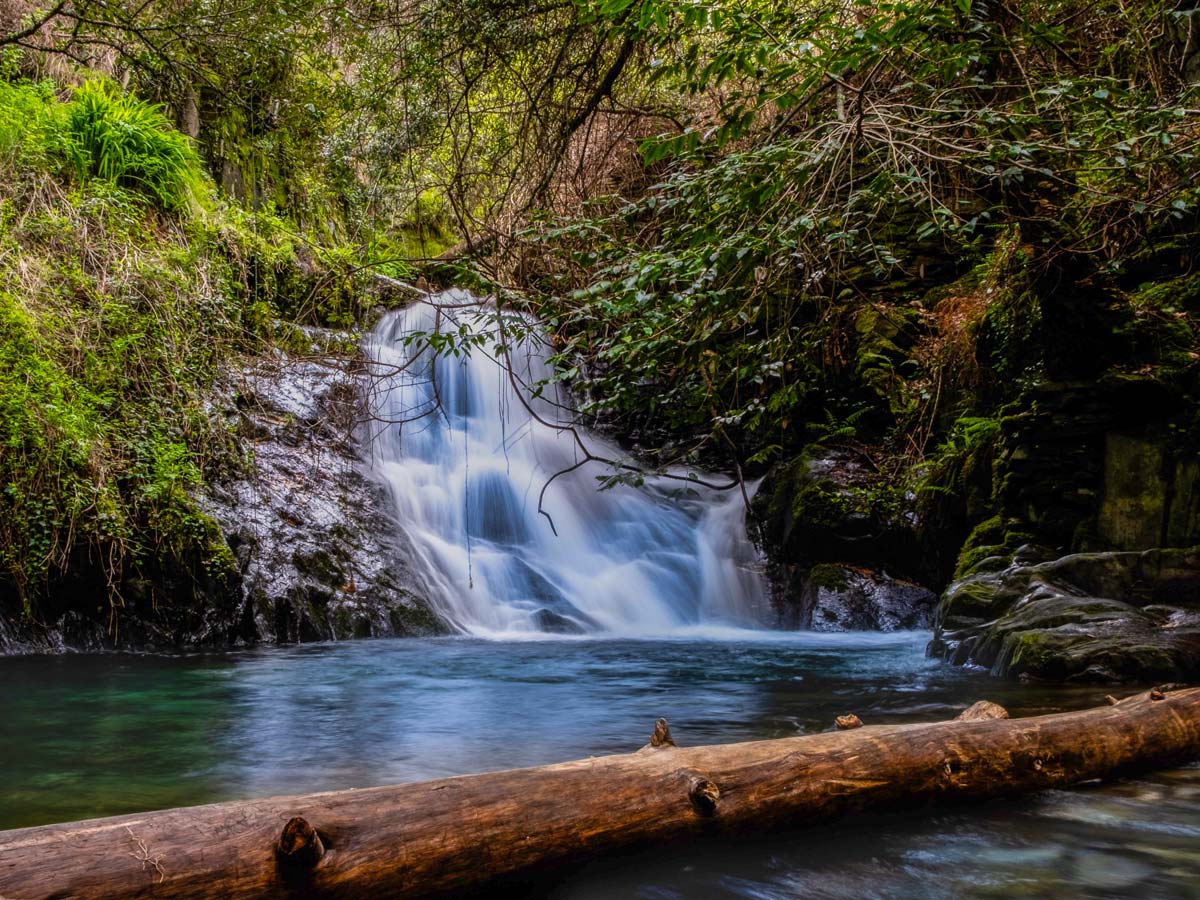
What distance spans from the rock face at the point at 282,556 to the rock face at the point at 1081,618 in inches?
176

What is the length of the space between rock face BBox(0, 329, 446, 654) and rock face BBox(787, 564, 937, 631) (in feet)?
12.2

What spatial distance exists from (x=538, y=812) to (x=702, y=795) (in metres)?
0.42

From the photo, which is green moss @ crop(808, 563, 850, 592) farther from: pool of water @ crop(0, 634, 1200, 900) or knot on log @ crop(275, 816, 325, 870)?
knot on log @ crop(275, 816, 325, 870)

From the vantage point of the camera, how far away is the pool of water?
7.32 ft

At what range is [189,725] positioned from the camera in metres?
4.39

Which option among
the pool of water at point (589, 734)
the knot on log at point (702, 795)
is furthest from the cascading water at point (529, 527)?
the knot on log at point (702, 795)

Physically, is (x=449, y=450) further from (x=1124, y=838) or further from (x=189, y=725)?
(x=1124, y=838)

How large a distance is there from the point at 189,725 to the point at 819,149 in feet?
14.2

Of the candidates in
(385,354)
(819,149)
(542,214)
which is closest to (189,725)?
(542,214)

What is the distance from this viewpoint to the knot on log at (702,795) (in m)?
2.19

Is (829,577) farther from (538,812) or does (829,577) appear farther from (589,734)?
(538,812)

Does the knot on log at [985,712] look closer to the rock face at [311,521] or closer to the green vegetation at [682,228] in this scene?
the green vegetation at [682,228]

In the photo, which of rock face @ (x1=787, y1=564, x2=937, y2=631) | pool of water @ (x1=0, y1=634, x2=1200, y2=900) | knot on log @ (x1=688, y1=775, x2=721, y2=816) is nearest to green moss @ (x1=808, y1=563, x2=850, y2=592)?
rock face @ (x1=787, y1=564, x2=937, y2=631)

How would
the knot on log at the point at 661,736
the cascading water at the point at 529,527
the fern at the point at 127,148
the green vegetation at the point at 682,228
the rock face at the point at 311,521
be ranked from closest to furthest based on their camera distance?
the knot on log at the point at 661,736
the green vegetation at the point at 682,228
the rock face at the point at 311,521
the fern at the point at 127,148
the cascading water at the point at 529,527
